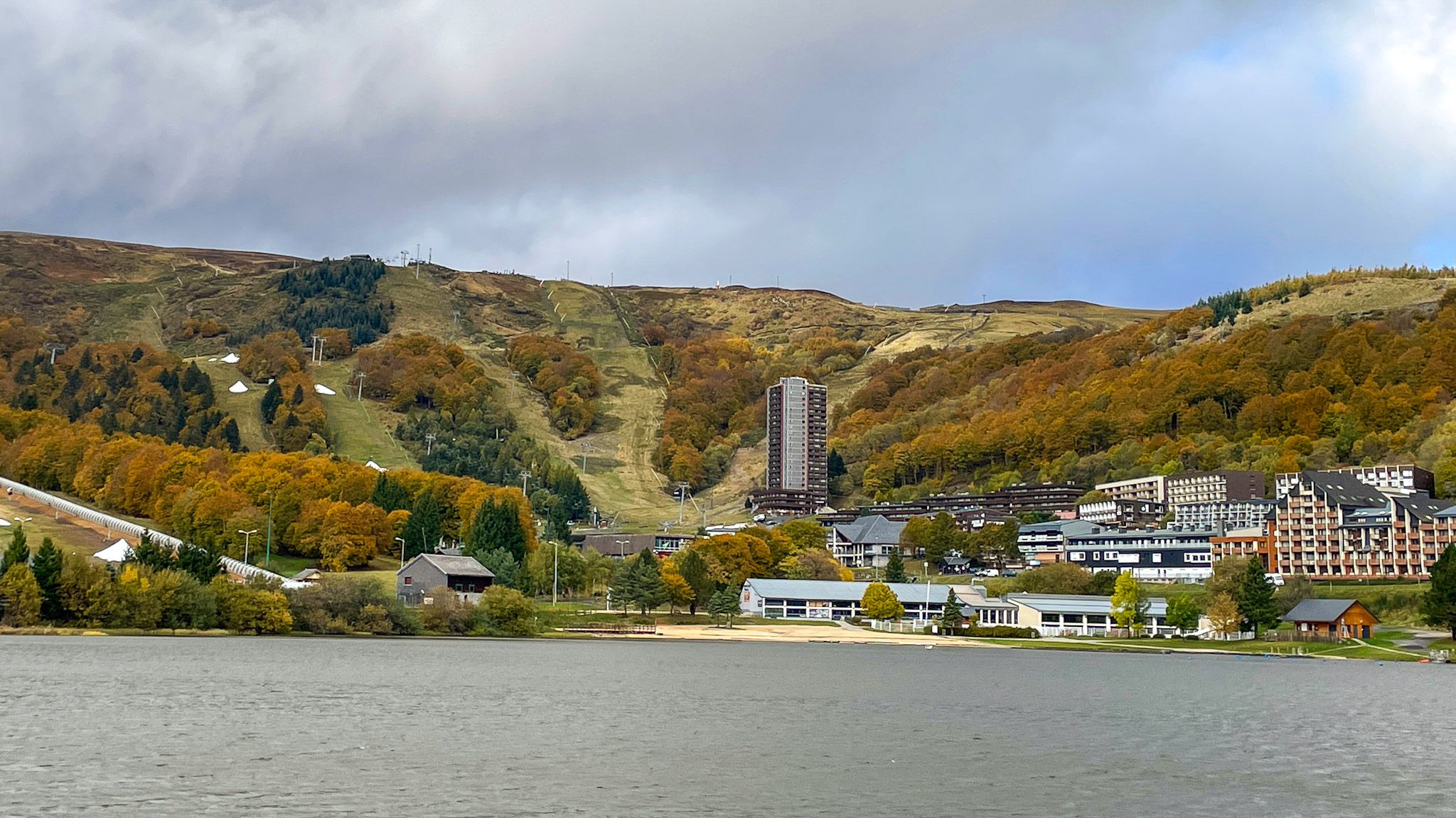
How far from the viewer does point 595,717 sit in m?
48.8

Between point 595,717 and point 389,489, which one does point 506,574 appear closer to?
point 389,489

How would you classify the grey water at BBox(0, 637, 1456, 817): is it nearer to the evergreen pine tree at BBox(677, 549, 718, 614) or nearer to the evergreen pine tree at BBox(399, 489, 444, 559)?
the evergreen pine tree at BBox(677, 549, 718, 614)

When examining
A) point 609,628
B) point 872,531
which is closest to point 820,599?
point 609,628

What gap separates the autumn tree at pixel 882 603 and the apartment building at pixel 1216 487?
2421 inches

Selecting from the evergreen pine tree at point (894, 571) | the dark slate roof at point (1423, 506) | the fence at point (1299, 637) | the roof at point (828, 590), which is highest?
the dark slate roof at point (1423, 506)

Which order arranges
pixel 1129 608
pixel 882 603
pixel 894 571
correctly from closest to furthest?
1. pixel 1129 608
2. pixel 882 603
3. pixel 894 571

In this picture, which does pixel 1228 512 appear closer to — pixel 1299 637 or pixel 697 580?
pixel 1299 637

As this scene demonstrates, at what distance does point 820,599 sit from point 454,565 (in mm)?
40502

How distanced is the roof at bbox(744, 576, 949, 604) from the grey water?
189 feet

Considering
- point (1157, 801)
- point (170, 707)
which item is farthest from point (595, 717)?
point (1157, 801)

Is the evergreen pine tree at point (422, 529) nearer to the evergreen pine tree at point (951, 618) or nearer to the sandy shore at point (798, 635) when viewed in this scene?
the sandy shore at point (798, 635)

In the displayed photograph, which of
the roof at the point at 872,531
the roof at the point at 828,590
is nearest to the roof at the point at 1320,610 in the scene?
the roof at the point at 828,590

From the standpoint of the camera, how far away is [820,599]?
137875 mm

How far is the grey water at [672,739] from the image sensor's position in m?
31.9
